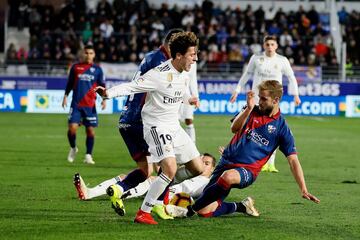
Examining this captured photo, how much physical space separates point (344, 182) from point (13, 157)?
6668 millimetres

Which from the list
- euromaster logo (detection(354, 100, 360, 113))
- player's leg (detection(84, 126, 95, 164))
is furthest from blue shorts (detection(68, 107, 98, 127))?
euromaster logo (detection(354, 100, 360, 113))

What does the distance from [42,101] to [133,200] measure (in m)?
22.2

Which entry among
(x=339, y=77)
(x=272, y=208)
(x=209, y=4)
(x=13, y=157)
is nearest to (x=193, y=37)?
(x=272, y=208)

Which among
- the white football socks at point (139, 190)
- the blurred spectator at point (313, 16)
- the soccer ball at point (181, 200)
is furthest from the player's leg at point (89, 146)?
the blurred spectator at point (313, 16)

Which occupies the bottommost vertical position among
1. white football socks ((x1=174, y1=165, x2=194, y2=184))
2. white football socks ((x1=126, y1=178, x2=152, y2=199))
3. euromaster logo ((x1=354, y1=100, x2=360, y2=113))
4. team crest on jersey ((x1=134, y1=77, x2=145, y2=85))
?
euromaster logo ((x1=354, y1=100, x2=360, y2=113))

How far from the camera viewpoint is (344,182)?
46.4ft

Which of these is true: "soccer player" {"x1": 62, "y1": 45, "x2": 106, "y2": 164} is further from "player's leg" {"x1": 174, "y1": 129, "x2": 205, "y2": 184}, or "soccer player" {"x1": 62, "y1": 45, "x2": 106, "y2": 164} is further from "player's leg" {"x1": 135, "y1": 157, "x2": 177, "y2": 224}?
"player's leg" {"x1": 135, "y1": 157, "x2": 177, "y2": 224}

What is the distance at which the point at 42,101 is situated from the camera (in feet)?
109

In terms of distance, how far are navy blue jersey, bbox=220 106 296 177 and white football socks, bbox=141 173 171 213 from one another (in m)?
0.73

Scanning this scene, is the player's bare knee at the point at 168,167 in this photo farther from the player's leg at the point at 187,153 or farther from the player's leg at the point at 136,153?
the player's leg at the point at 136,153

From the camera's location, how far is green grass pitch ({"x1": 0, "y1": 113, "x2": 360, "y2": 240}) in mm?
9023

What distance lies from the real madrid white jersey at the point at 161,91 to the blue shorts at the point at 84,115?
7.24 metres

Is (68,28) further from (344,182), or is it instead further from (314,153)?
(344,182)

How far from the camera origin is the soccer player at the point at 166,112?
31.6ft
